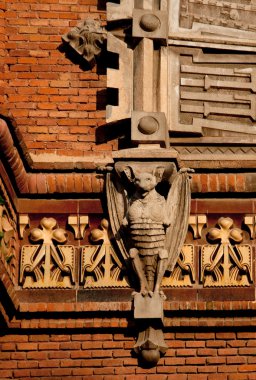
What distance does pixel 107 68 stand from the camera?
53.2 ft

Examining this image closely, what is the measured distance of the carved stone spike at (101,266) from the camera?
1552 centimetres

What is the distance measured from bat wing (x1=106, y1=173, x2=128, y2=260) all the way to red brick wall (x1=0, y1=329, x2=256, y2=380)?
2.40 feet

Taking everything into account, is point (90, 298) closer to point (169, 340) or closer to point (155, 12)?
point (169, 340)

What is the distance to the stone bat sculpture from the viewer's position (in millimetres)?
15422

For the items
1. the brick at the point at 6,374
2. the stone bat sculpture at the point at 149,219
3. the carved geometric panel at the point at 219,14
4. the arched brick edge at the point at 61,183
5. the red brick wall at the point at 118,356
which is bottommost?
the brick at the point at 6,374

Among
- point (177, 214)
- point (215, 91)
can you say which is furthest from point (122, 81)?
point (177, 214)

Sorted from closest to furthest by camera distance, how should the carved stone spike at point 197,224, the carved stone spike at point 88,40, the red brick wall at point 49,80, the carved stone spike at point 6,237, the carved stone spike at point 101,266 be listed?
the carved stone spike at point 6,237, the carved stone spike at point 101,266, the carved stone spike at point 197,224, the red brick wall at point 49,80, the carved stone spike at point 88,40

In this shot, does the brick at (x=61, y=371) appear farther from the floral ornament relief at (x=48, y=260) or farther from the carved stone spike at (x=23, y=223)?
the carved stone spike at (x=23, y=223)

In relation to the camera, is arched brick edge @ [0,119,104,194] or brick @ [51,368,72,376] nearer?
brick @ [51,368,72,376]

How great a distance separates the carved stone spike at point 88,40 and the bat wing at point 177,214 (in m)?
1.34

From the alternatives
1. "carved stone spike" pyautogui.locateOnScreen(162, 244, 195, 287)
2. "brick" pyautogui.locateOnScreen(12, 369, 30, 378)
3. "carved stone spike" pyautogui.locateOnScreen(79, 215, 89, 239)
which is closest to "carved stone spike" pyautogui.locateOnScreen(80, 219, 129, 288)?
"carved stone spike" pyautogui.locateOnScreen(79, 215, 89, 239)

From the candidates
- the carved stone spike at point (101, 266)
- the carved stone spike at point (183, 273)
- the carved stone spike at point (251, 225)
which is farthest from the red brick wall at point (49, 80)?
the carved stone spike at point (251, 225)

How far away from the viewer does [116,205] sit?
616 inches

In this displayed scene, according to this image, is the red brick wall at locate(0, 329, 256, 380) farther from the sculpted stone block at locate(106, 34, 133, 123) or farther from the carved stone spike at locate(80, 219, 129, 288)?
the sculpted stone block at locate(106, 34, 133, 123)
